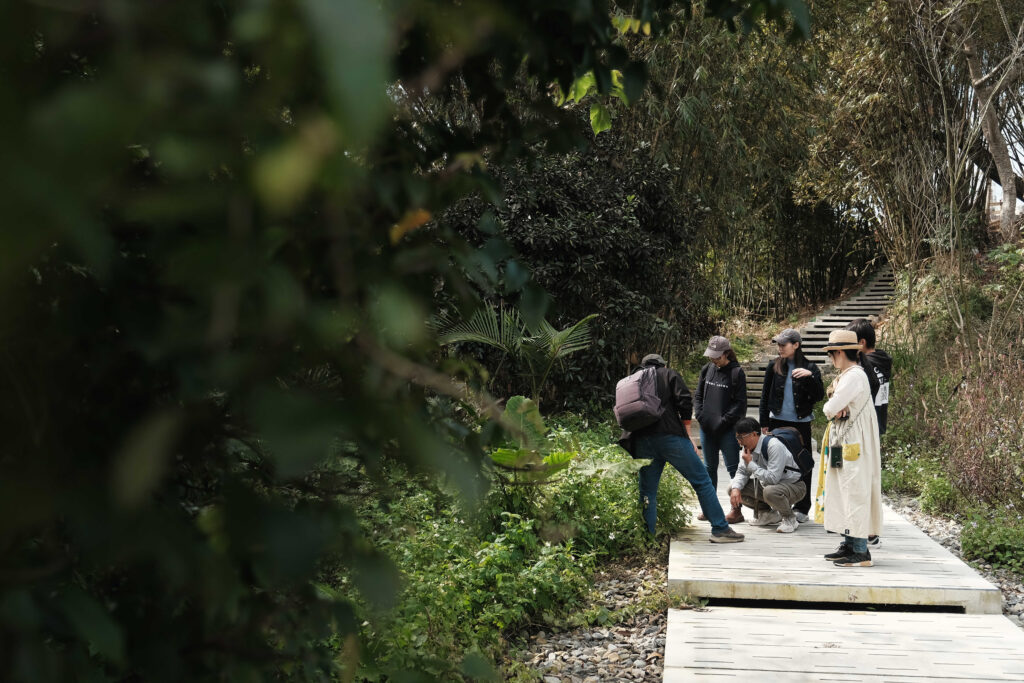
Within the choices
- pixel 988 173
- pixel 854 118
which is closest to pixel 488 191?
pixel 854 118

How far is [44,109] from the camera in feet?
1.32

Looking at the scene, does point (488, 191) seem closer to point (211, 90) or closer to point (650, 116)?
point (211, 90)

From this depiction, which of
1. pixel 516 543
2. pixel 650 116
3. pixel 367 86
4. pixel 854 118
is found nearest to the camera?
pixel 367 86

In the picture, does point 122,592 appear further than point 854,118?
No

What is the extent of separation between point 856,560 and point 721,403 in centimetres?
197

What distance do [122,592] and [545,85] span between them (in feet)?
3.34

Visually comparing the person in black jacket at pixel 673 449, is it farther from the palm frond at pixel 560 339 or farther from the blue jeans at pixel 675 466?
the palm frond at pixel 560 339

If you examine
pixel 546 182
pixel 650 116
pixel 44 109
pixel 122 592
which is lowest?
pixel 122 592

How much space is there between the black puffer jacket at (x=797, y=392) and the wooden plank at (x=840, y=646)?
216cm

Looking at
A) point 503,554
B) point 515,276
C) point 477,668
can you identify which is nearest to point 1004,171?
point 503,554

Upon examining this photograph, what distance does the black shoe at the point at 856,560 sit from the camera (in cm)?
540

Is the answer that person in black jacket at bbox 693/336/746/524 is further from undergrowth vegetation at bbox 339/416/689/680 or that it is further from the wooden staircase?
the wooden staircase

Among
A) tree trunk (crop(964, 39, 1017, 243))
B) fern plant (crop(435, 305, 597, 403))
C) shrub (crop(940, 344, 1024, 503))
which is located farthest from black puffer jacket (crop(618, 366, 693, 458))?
tree trunk (crop(964, 39, 1017, 243))

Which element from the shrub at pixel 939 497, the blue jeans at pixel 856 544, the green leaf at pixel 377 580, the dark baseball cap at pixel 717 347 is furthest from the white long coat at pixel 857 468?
the green leaf at pixel 377 580
